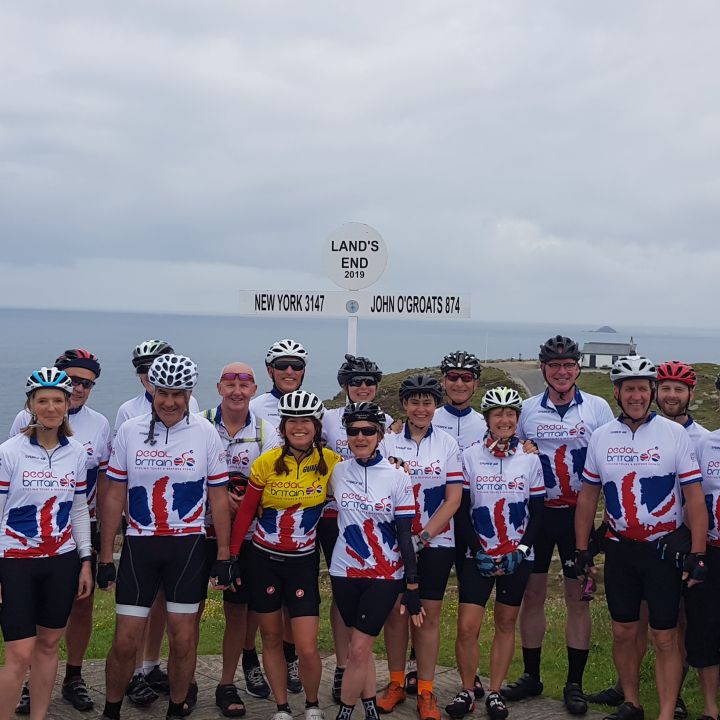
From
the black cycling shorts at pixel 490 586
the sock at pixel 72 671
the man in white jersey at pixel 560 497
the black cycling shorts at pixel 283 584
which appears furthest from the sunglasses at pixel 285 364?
the sock at pixel 72 671

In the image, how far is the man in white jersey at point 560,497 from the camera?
7.46 meters

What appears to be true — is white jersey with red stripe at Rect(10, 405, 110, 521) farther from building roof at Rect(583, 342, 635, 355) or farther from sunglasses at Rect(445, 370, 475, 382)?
building roof at Rect(583, 342, 635, 355)

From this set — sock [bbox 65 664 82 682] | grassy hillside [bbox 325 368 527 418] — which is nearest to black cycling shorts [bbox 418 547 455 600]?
sock [bbox 65 664 82 682]

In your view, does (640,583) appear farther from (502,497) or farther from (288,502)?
(288,502)

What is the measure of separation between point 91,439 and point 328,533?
7.61 ft

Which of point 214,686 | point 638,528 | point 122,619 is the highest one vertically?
point 638,528

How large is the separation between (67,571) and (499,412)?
3.91 m

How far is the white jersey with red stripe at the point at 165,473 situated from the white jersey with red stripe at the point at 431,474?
161 cm

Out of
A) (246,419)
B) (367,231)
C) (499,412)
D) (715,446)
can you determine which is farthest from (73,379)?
(715,446)

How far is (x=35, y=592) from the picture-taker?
6004 mm

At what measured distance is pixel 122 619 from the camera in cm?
638

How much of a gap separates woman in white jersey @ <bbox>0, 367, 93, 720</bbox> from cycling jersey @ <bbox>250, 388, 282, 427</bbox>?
1855mm

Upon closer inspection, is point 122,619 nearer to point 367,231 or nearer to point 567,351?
point 567,351

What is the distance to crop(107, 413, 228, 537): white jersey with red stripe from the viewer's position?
21.1 ft
